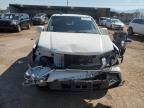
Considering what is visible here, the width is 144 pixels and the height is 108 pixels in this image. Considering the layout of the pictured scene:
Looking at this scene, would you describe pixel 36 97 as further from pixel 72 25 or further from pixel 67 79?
pixel 72 25

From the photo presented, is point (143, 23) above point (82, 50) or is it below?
below

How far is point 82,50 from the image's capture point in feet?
19.2

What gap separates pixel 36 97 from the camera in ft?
21.0

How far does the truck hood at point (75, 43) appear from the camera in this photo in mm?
5867

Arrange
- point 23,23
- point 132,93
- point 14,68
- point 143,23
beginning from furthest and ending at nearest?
point 23,23
point 143,23
point 14,68
point 132,93

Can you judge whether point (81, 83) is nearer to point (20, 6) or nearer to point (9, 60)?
point (9, 60)

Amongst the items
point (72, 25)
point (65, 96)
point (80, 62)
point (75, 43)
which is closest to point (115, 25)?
point (72, 25)

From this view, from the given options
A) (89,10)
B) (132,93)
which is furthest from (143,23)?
(89,10)

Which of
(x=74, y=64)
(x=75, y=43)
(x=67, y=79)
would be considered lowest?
(x=67, y=79)

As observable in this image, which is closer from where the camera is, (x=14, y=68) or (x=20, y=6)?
(x=14, y=68)

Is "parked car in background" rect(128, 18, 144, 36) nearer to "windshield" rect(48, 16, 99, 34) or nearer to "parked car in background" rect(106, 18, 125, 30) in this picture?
"parked car in background" rect(106, 18, 125, 30)

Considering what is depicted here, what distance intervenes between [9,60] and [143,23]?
51.9 ft

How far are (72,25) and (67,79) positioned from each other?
2682mm

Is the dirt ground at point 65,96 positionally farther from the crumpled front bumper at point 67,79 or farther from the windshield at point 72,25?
the windshield at point 72,25
